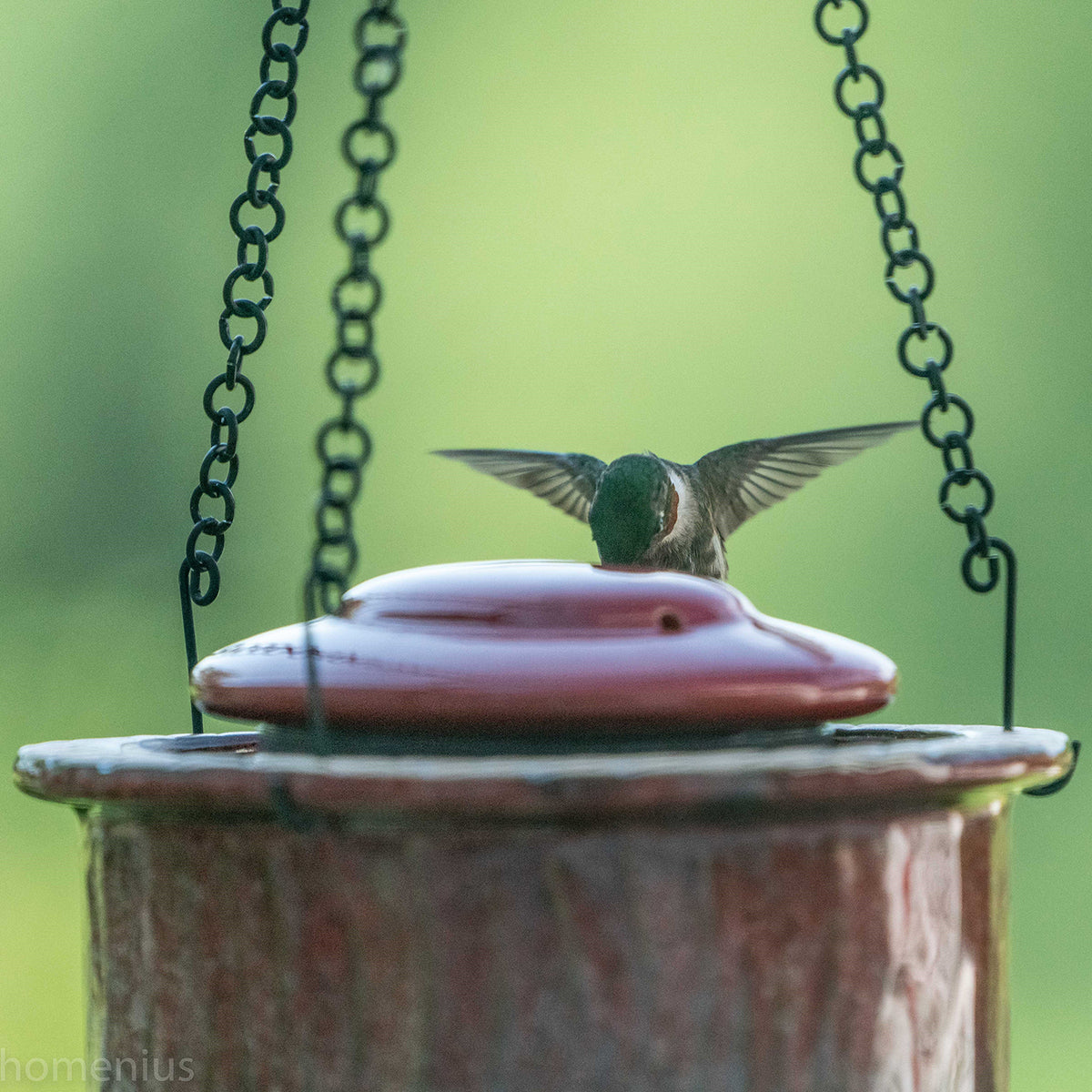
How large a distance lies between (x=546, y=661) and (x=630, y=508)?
39.8 inches

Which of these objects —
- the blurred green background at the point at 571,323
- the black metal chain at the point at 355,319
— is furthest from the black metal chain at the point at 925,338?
the blurred green background at the point at 571,323

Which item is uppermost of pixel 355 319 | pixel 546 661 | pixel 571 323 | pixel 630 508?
pixel 571 323

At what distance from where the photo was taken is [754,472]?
7.31 ft

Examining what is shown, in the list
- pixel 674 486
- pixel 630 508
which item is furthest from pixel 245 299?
pixel 674 486

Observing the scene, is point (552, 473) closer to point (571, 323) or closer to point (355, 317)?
point (355, 317)

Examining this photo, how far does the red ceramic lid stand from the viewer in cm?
81

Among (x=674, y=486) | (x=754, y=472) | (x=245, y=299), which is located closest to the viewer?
(x=245, y=299)

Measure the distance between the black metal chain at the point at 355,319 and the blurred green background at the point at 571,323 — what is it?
3.77 meters

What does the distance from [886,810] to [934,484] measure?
14.9 ft

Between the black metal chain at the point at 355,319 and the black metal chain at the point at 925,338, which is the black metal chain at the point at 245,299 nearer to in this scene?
the black metal chain at the point at 355,319

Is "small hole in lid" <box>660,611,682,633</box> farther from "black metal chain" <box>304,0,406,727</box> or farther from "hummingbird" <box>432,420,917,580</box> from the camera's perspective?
"hummingbird" <box>432,420,917,580</box>

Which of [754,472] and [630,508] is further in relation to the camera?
[754,472]

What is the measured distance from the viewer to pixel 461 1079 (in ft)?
2.55

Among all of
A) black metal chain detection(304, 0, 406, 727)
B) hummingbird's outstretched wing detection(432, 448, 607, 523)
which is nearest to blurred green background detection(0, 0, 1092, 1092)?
hummingbird's outstretched wing detection(432, 448, 607, 523)
